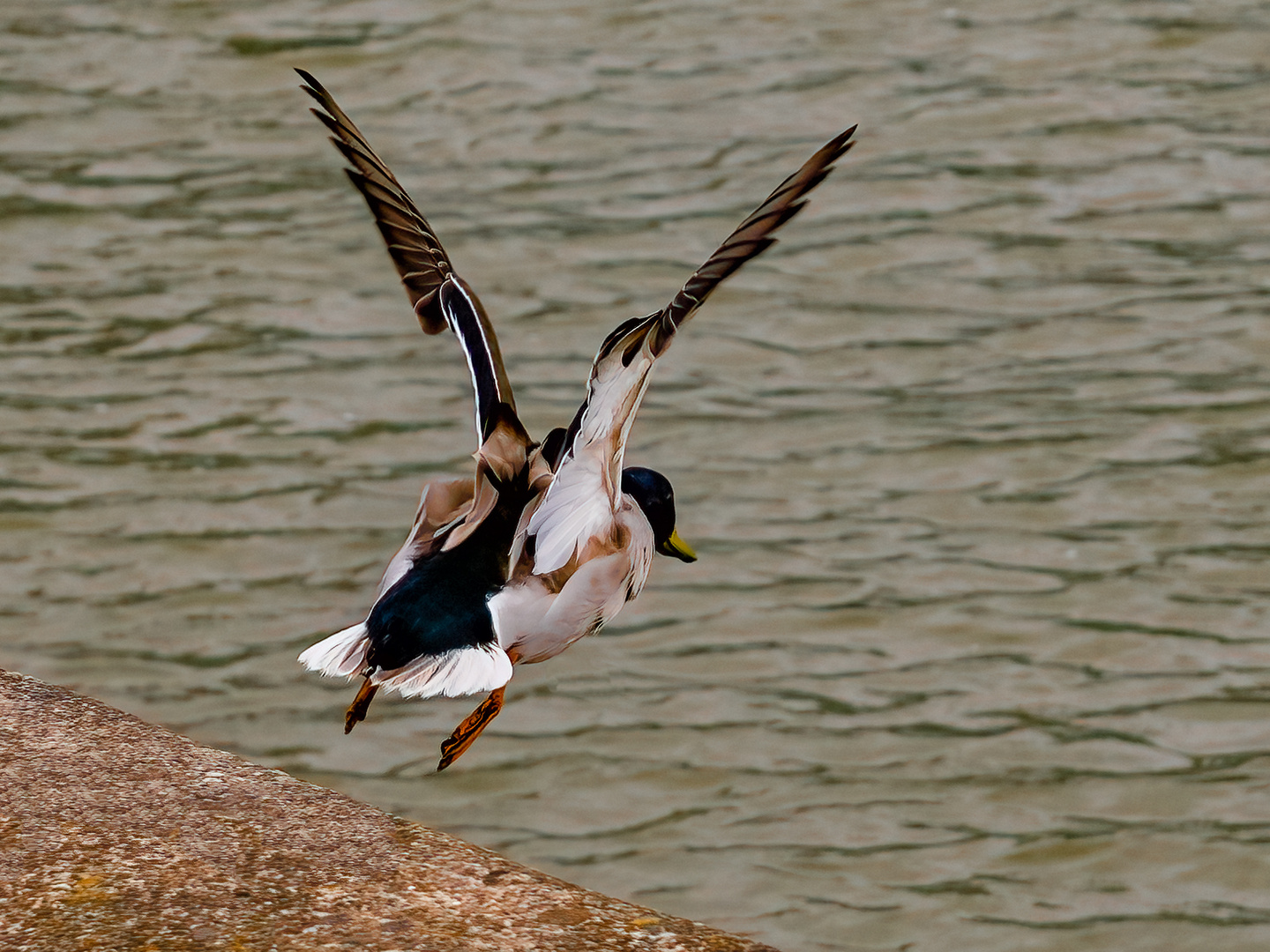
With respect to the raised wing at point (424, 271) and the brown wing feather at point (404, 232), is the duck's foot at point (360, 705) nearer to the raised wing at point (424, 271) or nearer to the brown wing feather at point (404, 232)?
the raised wing at point (424, 271)

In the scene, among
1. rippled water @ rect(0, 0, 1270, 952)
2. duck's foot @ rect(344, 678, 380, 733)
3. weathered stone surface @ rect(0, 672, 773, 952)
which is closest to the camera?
duck's foot @ rect(344, 678, 380, 733)

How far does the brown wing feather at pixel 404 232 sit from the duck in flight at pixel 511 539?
0.28 ft

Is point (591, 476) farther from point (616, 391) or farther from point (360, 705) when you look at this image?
point (360, 705)

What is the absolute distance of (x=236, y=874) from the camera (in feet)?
12.4

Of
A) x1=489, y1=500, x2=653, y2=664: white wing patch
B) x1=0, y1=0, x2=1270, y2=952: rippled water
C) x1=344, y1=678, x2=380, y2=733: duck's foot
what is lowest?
x1=0, y1=0, x2=1270, y2=952: rippled water

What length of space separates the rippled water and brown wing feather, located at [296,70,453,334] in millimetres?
2554

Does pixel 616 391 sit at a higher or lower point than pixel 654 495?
higher

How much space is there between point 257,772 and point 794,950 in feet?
6.33

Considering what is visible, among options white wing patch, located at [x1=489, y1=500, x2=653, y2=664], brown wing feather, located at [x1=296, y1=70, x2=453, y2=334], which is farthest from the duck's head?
white wing patch, located at [x1=489, y1=500, x2=653, y2=664]

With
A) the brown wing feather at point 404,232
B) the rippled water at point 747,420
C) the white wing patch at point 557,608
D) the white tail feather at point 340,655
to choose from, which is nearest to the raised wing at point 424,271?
the brown wing feather at point 404,232

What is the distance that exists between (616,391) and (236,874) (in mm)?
1277

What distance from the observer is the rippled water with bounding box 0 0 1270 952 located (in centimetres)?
620

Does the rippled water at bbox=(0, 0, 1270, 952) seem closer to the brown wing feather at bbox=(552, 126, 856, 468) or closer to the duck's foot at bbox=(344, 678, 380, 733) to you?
the duck's foot at bbox=(344, 678, 380, 733)

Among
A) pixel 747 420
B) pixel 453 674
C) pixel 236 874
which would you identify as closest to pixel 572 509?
pixel 453 674
